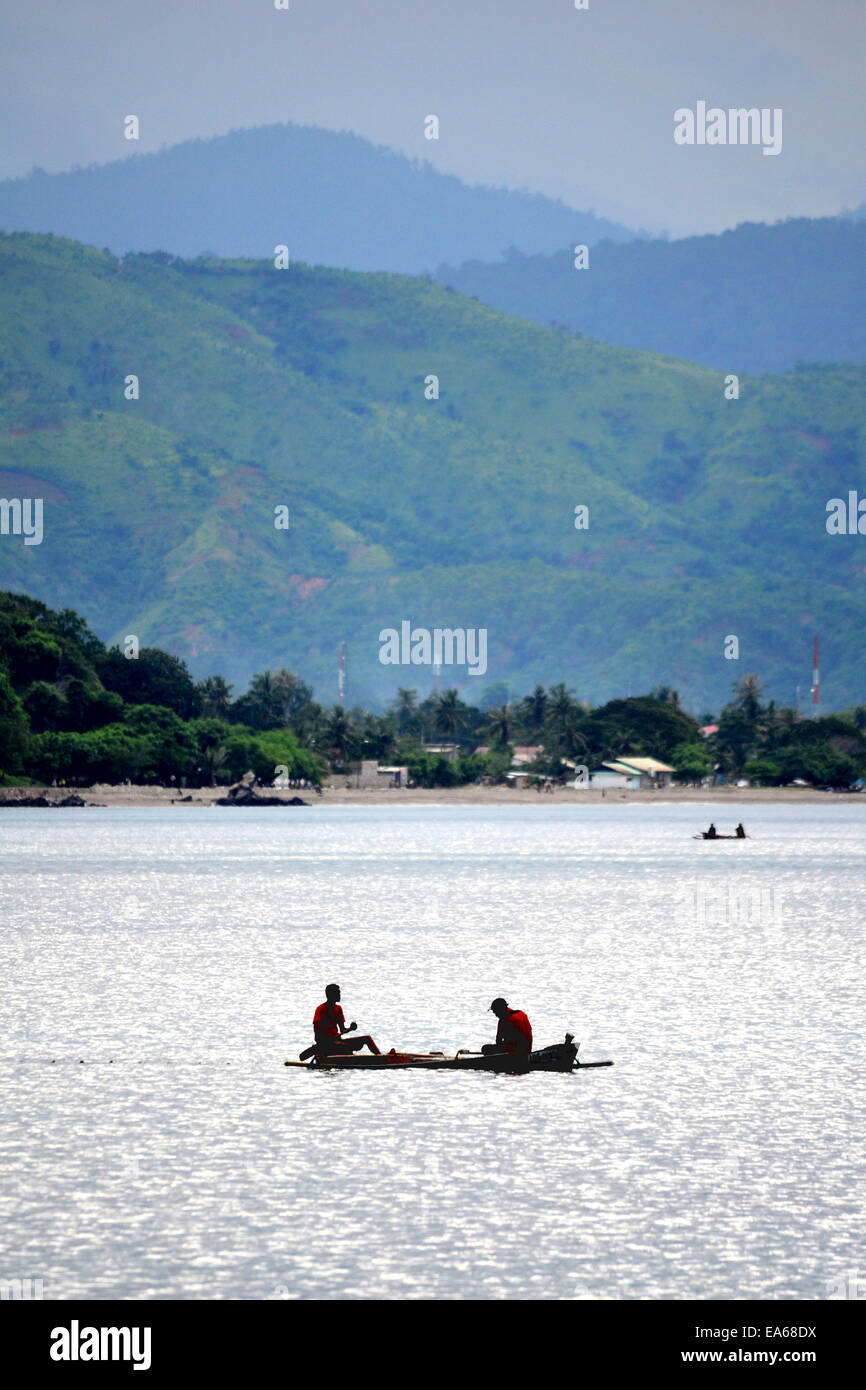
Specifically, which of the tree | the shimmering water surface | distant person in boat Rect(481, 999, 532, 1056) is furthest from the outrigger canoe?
the tree

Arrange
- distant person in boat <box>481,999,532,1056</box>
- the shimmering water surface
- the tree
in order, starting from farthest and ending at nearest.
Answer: the tree → distant person in boat <box>481,999,532,1056</box> → the shimmering water surface

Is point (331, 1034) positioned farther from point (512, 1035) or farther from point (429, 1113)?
point (429, 1113)

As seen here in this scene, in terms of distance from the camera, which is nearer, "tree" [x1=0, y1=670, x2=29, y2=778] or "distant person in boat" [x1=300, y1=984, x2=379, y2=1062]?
"distant person in boat" [x1=300, y1=984, x2=379, y2=1062]

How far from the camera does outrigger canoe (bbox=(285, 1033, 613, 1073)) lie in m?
30.4

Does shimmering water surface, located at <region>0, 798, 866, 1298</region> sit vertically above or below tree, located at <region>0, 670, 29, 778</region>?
below

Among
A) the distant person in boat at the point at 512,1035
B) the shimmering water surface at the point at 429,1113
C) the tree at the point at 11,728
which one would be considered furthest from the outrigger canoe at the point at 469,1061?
the tree at the point at 11,728

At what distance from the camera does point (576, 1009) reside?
3988 cm

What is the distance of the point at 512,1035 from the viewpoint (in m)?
30.9

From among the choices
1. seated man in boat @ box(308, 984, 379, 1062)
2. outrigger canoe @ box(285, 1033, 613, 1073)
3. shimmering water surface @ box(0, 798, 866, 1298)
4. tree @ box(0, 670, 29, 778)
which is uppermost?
tree @ box(0, 670, 29, 778)

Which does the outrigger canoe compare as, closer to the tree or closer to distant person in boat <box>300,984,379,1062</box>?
distant person in boat <box>300,984,379,1062</box>

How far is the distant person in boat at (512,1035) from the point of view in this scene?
30.8m

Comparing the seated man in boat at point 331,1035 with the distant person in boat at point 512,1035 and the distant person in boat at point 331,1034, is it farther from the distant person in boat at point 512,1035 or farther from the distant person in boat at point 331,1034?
the distant person in boat at point 512,1035

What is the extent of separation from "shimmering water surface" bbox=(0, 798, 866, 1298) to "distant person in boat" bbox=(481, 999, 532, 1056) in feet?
1.87

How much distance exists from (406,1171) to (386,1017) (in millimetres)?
13989
